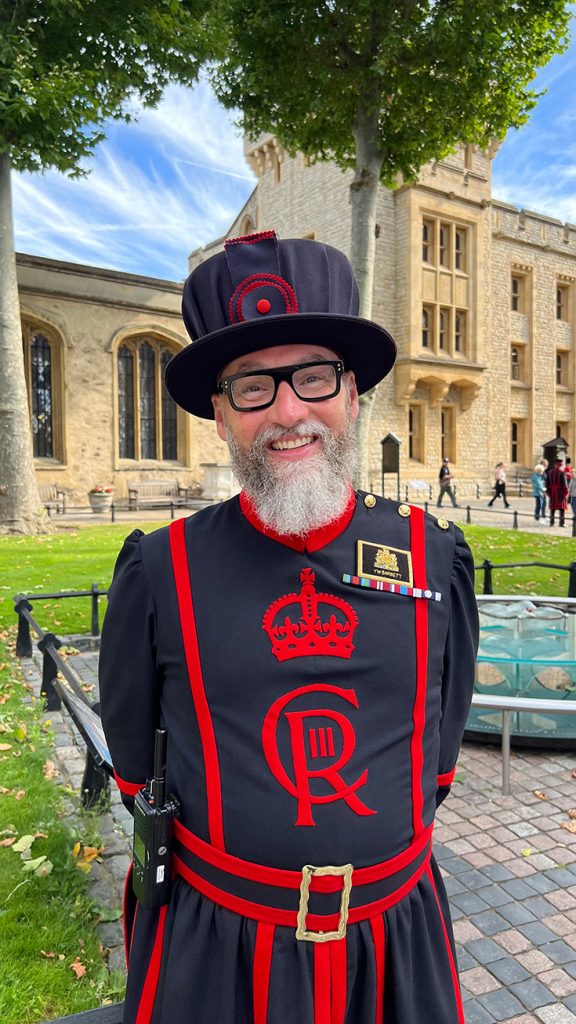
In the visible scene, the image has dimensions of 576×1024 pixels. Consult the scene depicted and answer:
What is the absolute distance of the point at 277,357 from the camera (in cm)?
146

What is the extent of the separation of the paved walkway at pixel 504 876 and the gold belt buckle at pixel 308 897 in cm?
35

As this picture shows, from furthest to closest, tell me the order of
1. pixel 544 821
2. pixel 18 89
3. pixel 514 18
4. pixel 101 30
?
pixel 101 30 < pixel 18 89 < pixel 514 18 < pixel 544 821

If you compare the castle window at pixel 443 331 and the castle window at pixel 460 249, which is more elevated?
the castle window at pixel 460 249

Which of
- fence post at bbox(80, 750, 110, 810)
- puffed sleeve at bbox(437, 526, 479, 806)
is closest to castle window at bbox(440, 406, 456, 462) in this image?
fence post at bbox(80, 750, 110, 810)

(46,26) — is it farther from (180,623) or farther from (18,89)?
(180,623)

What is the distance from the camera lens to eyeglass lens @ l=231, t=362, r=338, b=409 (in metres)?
1.46

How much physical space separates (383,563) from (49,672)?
174 inches

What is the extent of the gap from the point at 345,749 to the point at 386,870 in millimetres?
260

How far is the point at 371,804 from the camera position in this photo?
1.34 meters

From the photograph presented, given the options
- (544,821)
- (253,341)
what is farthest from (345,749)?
(544,821)

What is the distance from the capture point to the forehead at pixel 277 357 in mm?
1462

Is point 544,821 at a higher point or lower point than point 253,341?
lower

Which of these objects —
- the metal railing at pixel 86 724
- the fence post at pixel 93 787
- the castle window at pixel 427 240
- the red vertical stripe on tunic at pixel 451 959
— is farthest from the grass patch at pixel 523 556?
the castle window at pixel 427 240

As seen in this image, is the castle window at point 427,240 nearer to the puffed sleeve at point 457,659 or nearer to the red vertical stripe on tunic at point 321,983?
the puffed sleeve at point 457,659
